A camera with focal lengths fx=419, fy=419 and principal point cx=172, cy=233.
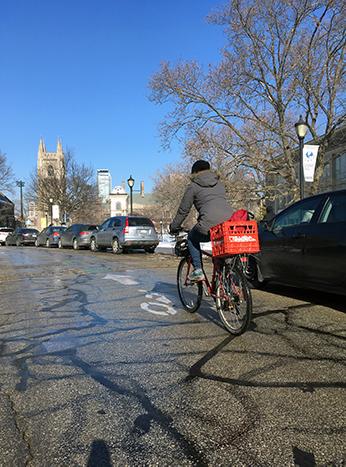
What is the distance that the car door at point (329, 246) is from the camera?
530 centimetres

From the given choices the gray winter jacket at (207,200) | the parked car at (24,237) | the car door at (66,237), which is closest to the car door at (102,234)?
the car door at (66,237)

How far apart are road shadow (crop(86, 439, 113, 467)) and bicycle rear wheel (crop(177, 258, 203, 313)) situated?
3.26m

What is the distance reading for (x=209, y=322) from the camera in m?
5.21

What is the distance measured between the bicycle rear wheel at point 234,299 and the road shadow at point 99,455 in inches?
90.5

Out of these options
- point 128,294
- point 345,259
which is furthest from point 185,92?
point 345,259

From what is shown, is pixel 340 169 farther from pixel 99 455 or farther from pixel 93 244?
pixel 99 455

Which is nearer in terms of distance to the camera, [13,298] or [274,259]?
[274,259]

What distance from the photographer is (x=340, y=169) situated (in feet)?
134

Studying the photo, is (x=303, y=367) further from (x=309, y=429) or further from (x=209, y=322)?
(x=209, y=322)

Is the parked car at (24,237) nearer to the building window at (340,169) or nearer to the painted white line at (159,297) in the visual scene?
the painted white line at (159,297)

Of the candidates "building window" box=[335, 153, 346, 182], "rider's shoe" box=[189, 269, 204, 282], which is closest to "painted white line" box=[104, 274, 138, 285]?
"rider's shoe" box=[189, 269, 204, 282]

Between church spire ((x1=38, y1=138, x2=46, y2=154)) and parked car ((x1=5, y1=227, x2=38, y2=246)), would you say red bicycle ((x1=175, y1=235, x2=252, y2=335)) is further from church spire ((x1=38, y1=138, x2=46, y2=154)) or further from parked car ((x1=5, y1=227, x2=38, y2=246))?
church spire ((x1=38, y1=138, x2=46, y2=154))

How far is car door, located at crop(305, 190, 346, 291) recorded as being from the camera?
530 centimetres

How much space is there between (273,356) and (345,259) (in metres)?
1.99
